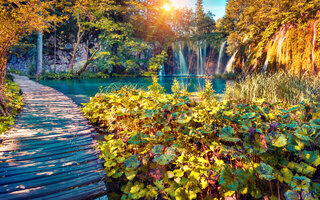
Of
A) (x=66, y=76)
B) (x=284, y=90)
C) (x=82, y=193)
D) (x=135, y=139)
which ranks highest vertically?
(x=66, y=76)

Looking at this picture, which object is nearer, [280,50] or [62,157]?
[62,157]

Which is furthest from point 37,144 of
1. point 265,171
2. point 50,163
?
point 265,171

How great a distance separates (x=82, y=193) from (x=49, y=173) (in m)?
0.43

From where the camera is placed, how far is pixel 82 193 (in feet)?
4.22

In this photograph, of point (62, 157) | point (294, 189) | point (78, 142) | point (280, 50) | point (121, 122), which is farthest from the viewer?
point (280, 50)

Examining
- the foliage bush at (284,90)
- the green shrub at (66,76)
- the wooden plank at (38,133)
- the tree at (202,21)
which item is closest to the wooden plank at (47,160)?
the wooden plank at (38,133)

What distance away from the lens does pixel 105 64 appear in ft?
55.0

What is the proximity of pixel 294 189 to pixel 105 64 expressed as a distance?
690 inches

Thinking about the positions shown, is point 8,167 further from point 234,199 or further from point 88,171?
point 234,199

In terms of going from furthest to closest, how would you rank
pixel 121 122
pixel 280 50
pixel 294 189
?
pixel 280 50
pixel 121 122
pixel 294 189

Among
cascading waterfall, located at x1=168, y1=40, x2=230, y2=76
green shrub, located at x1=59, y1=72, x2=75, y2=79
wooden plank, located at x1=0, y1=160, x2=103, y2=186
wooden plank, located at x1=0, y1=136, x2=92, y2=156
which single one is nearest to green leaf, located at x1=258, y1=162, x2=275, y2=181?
wooden plank, located at x1=0, y1=160, x2=103, y2=186

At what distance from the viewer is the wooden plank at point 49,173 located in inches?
53.7

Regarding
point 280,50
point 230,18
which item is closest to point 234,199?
point 280,50

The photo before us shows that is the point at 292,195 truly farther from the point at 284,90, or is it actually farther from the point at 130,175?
the point at 284,90
